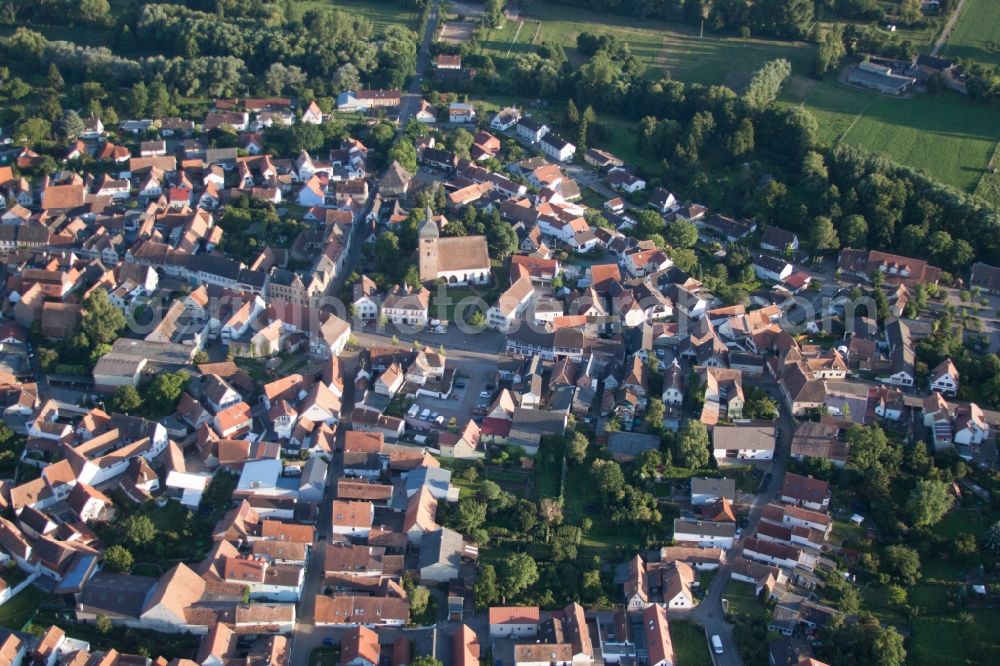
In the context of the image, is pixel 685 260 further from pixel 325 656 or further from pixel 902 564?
pixel 325 656

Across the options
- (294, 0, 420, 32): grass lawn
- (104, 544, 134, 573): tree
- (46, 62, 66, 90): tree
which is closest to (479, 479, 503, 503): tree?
(104, 544, 134, 573): tree

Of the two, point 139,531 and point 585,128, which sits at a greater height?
point 585,128

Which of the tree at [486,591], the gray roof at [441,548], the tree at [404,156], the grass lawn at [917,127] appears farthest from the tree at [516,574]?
the grass lawn at [917,127]

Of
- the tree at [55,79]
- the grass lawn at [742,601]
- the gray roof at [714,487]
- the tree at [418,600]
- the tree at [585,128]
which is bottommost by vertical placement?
the tree at [418,600]

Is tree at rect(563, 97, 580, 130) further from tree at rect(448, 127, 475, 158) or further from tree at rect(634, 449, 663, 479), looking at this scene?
tree at rect(634, 449, 663, 479)

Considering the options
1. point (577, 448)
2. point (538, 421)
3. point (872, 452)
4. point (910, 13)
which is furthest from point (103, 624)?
point (910, 13)

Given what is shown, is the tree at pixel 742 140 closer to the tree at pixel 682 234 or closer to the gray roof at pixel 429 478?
the tree at pixel 682 234
